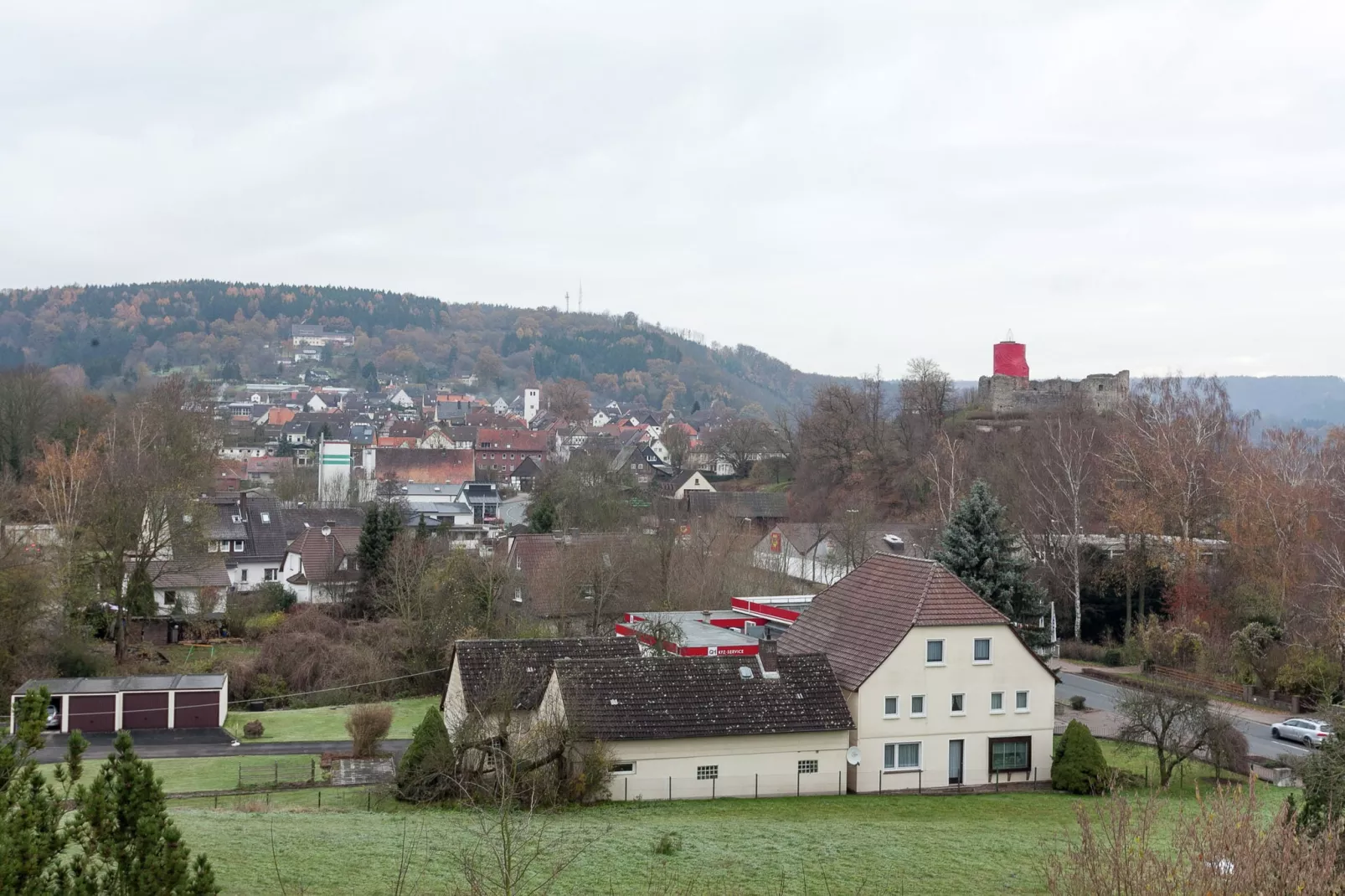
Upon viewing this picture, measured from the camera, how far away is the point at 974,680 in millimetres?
28188

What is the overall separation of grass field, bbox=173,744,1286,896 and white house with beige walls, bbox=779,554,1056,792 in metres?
2.52

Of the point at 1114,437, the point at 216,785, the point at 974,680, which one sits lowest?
the point at 216,785

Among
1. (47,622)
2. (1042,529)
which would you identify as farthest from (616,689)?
(1042,529)

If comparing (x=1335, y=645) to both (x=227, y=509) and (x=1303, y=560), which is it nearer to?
(x=1303, y=560)

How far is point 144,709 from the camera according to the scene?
36.0 metres

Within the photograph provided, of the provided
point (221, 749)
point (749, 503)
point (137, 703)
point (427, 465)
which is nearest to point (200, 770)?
point (221, 749)

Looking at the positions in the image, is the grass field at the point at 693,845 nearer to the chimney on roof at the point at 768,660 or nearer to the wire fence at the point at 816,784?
the wire fence at the point at 816,784

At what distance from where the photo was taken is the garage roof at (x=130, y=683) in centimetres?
3541

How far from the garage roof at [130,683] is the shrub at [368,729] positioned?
9.18 m

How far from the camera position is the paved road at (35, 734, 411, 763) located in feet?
103

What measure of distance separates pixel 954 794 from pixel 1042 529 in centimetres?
2750

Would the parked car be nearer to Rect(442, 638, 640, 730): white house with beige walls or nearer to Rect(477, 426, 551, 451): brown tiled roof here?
Rect(442, 638, 640, 730): white house with beige walls

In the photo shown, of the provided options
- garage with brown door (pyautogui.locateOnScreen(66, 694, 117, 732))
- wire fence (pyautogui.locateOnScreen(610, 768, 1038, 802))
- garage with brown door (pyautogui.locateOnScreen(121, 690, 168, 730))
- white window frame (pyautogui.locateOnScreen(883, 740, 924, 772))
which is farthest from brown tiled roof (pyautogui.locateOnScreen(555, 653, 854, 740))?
garage with brown door (pyautogui.locateOnScreen(66, 694, 117, 732))

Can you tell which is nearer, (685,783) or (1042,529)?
(685,783)
